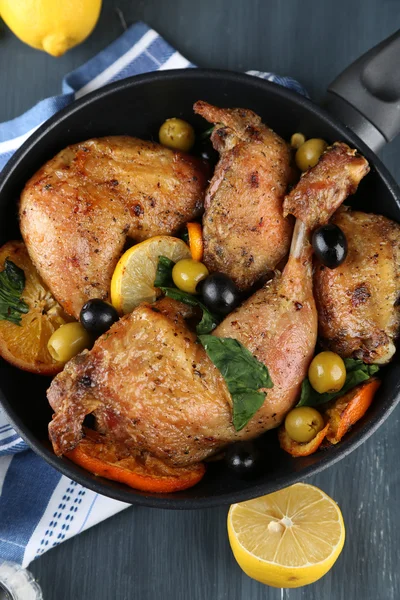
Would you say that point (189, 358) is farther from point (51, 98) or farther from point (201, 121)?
point (51, 98)

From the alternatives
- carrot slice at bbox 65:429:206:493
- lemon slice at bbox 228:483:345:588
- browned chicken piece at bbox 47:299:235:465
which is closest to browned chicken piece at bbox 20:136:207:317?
browned chicken piece at bbox 47:299:235:465

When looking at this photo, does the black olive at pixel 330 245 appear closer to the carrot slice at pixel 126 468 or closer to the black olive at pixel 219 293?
the black olive at pixel 219 293

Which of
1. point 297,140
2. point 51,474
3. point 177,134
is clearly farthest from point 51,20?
point 51,474

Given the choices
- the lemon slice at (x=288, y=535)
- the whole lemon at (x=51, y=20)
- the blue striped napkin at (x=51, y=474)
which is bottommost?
the lemon slice at (x=288, y=535)

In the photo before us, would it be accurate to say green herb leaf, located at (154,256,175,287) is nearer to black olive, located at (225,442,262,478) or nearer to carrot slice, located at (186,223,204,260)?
carrot slice, located at (186,223,204,260)

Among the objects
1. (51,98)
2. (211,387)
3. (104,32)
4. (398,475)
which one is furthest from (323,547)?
(104,32)

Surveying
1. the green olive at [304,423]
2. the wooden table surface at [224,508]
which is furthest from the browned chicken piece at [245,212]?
the wooden table surface at [224,508]
